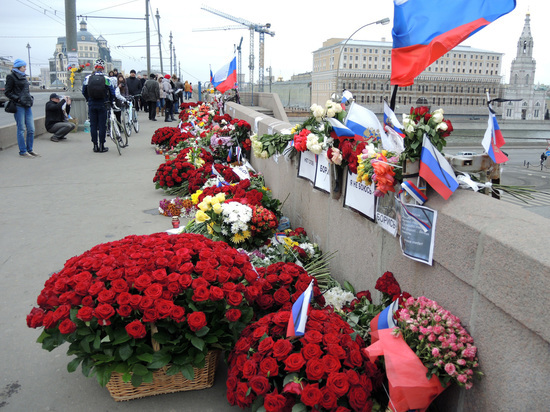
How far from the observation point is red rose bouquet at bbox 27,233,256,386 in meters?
2.80

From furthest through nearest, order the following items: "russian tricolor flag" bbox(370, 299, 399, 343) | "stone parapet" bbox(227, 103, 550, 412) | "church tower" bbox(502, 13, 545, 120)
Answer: "church tower" bbox(502, 13, 545, 120)
"russian tricolor flag" bbox(370, 299, 399, 343)
"stone parapet" bbox(227, 103, 550, 412)

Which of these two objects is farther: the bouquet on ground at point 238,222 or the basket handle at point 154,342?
the bouquet on ground at point 238,222

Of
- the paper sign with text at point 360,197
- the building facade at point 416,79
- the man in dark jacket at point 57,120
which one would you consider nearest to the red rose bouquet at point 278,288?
the paper sign with text at point 360,197

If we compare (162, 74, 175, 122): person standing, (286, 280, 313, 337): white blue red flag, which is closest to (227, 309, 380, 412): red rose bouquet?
(286, 280, 313, 337): white blue red flag

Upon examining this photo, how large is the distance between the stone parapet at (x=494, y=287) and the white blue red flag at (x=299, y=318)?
0.74 m

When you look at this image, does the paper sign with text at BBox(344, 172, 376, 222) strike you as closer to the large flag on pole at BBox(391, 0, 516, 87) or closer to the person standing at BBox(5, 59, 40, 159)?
the large flag on pole at BBox(391, 0, 516, 87)

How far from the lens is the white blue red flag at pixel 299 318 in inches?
107

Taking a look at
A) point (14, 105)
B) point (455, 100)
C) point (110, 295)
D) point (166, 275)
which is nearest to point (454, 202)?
point (166, 275)

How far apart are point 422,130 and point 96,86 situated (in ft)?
34.0

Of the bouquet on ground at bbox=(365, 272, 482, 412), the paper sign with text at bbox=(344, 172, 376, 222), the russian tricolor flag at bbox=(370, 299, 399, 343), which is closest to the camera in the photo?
the bouquet on ground at bbox=(365, 272, 482, 412)

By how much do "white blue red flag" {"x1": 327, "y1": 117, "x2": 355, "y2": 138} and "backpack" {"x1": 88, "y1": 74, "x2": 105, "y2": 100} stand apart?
882cm

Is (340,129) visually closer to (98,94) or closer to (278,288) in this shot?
(278,288)

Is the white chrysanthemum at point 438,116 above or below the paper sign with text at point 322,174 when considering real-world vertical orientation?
above

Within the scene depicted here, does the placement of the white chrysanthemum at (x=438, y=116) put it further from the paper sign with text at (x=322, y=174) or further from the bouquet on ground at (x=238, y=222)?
the bouquet on ground at (x=238, y=222)
